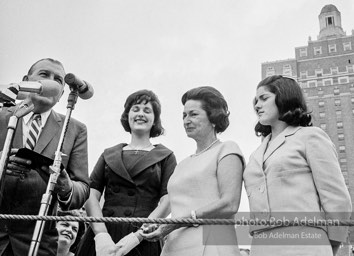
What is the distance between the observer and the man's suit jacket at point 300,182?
2.23 m

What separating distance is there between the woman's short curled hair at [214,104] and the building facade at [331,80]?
174 ft

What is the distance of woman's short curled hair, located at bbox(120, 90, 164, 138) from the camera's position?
342 cm

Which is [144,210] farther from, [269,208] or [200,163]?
[269,208]

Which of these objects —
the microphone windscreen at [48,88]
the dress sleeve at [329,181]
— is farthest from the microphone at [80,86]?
the dress sleeve at [329,181]

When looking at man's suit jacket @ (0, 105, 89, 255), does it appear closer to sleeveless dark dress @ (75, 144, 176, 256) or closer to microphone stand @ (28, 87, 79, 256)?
microphone stand @ (28, 87, 79, 256)

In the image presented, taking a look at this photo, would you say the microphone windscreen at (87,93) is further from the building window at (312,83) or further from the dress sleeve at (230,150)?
the building window at (312,83)

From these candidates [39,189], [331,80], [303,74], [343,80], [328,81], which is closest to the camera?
[39,189]

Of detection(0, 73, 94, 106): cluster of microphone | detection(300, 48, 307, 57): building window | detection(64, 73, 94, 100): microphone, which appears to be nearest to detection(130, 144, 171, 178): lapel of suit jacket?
detection(64, 73, 94, 100): microphone

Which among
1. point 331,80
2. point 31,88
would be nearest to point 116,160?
point 31,88

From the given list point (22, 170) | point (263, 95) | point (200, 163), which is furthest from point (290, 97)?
point (22, 170)

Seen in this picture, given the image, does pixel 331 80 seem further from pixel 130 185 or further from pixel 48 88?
pixel 48 88

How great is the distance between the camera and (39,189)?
2.52 m

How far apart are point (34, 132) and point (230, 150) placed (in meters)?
1.15

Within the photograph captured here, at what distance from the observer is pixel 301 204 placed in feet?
7.50
